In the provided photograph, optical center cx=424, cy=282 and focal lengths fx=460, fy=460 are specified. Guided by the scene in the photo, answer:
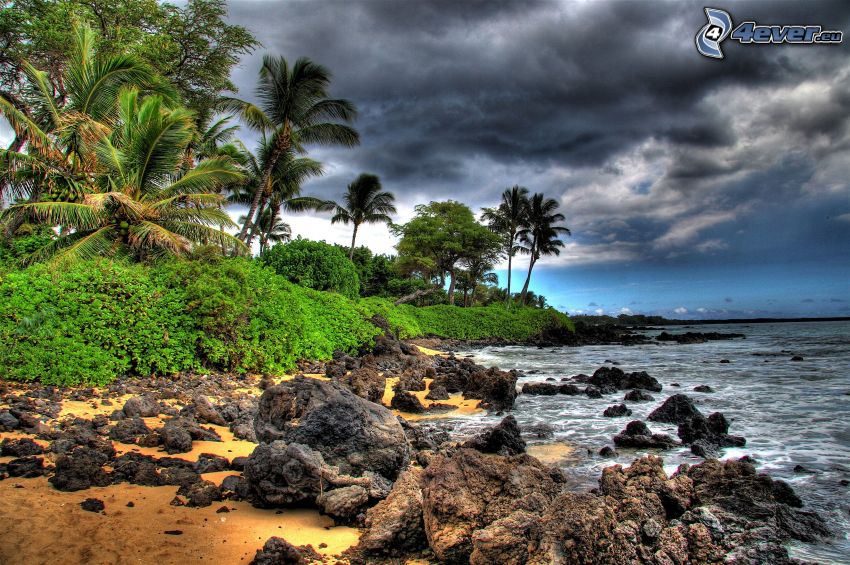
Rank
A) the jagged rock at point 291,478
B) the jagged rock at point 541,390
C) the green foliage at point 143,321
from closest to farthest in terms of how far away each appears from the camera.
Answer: the jagged rock at point 291,478
the green foliage at point 143,321
the jagged rock at point 541,390

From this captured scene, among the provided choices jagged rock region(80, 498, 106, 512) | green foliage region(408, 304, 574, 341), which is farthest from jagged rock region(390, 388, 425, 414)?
green foliage region(408, 304, 574, 341)

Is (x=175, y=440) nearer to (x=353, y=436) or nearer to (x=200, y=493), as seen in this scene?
(x=200, y=493)

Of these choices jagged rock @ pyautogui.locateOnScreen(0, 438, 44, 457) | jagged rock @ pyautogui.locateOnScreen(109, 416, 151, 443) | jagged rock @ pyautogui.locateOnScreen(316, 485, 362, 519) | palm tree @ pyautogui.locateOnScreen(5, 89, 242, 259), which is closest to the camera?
jagged rock @ pyautogui.locateOnScreen(316, 485, 362, 519)

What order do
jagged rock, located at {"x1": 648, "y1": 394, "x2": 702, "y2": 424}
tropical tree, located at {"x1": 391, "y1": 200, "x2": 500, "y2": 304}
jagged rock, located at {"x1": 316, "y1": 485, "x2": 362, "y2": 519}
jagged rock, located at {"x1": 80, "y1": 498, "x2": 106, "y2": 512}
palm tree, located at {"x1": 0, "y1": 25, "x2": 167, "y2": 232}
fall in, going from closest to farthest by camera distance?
jagged rock, located at {"x1": 80, "y1": 498, "x2": 106, "y2": 512}, jagged rock, located at {"x1": 316, "y1": 485, "x2": 362, "y2": 519}, jagged rock, located at {"x1": 648, "y1": 394, "x2": 702, "y2": 424}, palm tree, located at {"x1": 0, "y1": 25, "x2": 167, "y2": 232}, tropical tree, located at {"x1": 391, "y1": 200, "x2": 500, "y2": 304}

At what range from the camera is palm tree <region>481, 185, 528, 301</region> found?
45.9 meters

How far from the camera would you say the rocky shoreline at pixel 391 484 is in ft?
10.2

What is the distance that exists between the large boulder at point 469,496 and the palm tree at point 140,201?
1215 centimetres

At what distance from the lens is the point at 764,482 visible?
163 inches

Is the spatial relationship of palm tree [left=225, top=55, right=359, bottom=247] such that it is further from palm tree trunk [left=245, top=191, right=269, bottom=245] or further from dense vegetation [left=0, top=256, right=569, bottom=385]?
dense vegetation [left=0, top=256, right=569, bottom=385]

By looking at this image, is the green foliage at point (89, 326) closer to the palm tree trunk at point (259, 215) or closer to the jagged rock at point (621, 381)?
the jagged rock at point (621, 381)

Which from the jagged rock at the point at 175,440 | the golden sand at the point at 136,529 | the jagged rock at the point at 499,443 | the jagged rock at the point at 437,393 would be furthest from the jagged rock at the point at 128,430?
the jagged rock at the point at 437,393

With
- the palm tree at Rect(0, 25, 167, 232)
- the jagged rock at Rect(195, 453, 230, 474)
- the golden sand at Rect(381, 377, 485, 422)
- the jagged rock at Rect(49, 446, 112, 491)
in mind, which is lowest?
the golden sand at Rect(381, 377, 485, 422)

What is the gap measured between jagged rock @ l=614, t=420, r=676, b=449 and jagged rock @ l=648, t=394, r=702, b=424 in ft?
5.40

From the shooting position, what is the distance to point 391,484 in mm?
4457
